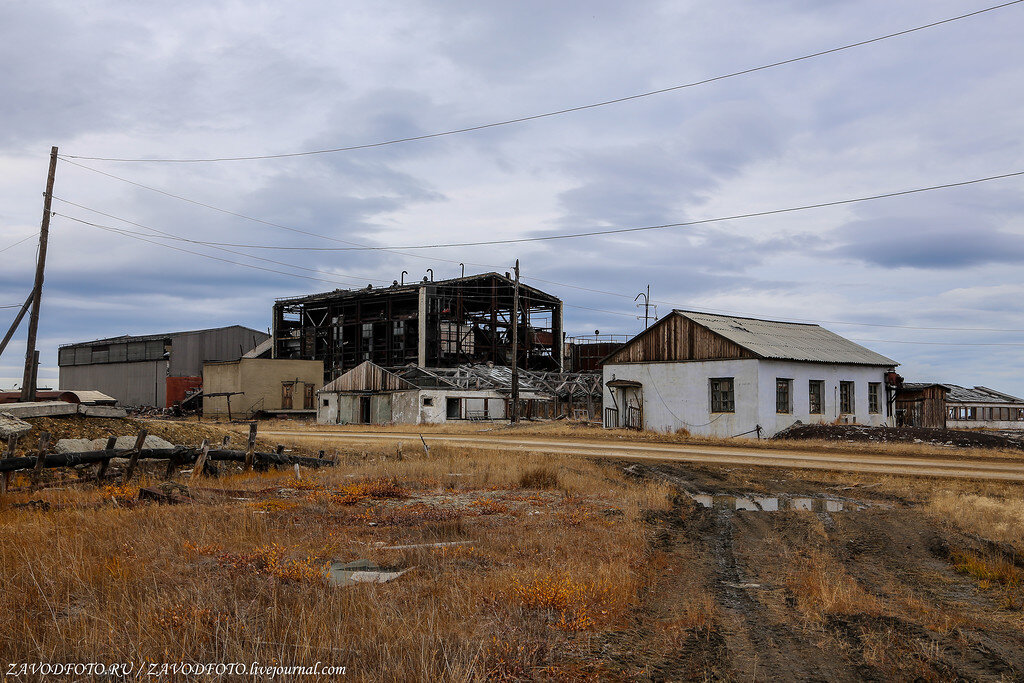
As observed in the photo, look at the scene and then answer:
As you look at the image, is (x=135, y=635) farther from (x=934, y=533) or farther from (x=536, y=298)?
(x=536, y=298)

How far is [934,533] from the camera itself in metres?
12.2

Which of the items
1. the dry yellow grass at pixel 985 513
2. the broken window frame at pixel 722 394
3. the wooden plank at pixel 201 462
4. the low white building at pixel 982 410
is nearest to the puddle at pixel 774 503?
the dry yellow grass at pixel 985 513

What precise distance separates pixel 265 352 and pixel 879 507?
2796 inches

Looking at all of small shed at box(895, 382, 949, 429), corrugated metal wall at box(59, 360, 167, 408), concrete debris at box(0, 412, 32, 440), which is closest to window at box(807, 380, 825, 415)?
small shed at box(895, 382, 949, 429)

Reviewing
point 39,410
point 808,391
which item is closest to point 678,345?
point 808,391

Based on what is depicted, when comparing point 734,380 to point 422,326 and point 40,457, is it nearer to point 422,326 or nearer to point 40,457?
point 40,457

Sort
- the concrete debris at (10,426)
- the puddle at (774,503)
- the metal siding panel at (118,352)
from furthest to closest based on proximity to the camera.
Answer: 1. the metal siding panel at (118,352)
2. the concrete debris at (10,426)
3. the puddle at (774,503)

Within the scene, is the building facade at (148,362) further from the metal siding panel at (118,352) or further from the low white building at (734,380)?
the low white building at (734,380)

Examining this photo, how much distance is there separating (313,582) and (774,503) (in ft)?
36.0

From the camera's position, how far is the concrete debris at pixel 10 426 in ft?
62.8

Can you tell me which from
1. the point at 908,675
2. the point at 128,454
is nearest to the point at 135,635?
the point at 908,675

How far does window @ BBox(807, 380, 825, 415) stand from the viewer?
36.2 m

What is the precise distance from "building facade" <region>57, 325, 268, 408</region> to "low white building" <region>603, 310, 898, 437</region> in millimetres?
45224

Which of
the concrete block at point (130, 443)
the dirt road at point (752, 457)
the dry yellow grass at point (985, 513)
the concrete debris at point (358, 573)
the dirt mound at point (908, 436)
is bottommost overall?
the dry yellow grass at point (985, 513)
